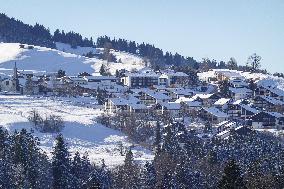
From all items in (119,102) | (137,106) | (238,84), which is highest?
(238,84)

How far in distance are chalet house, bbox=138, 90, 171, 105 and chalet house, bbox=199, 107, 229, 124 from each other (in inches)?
325

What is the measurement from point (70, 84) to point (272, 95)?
29.5 m

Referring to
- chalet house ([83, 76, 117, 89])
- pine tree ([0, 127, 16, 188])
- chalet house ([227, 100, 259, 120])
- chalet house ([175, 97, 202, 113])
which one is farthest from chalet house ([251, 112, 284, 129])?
pine tree ([0, 127, 16, 188])

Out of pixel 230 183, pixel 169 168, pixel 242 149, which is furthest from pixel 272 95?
pixel 230 183

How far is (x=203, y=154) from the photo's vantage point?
45.4m

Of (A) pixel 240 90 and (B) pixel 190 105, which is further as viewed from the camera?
(A) pixel 240 90

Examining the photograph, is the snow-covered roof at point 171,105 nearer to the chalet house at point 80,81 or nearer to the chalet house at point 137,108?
the chalet house at point 137,108

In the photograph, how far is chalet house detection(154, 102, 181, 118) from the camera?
6565 centimetres

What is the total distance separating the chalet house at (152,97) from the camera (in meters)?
73.2

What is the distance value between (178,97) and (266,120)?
18.1 m

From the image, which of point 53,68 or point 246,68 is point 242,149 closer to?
point 246,68

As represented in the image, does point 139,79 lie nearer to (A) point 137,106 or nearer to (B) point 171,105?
(B) point 171,105

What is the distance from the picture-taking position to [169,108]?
66000mm

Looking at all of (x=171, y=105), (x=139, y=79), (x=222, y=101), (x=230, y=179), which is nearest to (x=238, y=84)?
(x=222, y=101)
